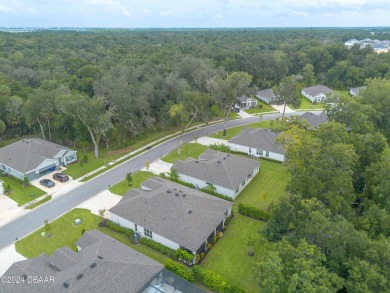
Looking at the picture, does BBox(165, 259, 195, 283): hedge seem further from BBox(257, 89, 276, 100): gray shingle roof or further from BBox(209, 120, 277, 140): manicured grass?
BBox(257, 89, 276, 100): gray shingle roof

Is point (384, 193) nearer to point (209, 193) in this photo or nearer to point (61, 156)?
point (209, 193)

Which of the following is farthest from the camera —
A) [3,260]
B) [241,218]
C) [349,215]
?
[241,218]

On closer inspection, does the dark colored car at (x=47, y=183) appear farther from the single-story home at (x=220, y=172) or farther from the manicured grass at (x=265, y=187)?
the manicured grass at (x=265, y=187)

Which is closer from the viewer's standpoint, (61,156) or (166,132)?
(61,156)

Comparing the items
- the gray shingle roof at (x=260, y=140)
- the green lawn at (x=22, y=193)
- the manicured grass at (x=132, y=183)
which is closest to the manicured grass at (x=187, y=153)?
the manicured grass at (x=132, y=183)

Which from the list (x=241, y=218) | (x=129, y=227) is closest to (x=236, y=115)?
(x=241, y=218)

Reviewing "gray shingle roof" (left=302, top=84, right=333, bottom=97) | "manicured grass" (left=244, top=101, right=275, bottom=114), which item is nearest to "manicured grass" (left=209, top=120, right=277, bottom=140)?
"manicured grass" (left=244, top=101, right=275, bottom=114)

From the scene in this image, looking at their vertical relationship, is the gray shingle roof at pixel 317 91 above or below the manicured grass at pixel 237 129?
above
